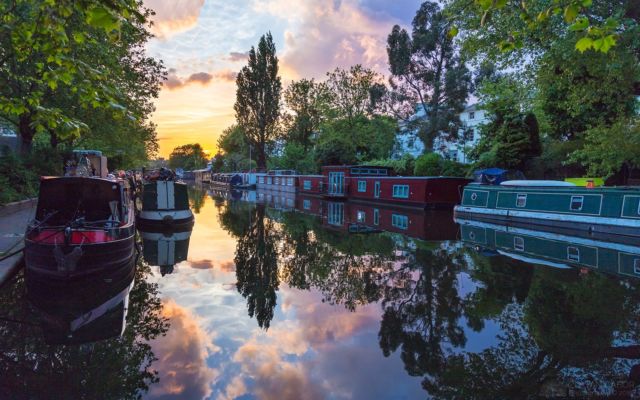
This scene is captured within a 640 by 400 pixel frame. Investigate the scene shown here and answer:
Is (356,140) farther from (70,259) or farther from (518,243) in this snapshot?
(70,259)

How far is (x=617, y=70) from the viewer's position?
1495cm

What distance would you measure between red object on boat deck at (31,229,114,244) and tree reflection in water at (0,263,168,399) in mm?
1753

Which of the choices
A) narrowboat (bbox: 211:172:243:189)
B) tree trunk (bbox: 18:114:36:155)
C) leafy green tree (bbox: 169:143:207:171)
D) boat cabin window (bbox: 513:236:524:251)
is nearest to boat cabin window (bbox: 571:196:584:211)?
boat cabin window (bbox: 513:236:524:251)

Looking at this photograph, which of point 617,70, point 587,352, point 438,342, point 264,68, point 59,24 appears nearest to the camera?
point 59,24

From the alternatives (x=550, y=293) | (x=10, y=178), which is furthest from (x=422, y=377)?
(x=10, y=178)

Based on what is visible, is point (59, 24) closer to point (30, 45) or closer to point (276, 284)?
point (30, 45)

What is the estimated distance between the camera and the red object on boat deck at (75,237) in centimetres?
923

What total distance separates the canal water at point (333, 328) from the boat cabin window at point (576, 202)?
5532 millimetres

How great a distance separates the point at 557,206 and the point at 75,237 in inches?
793

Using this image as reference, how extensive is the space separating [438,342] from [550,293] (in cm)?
422

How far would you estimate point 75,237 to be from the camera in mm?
9523

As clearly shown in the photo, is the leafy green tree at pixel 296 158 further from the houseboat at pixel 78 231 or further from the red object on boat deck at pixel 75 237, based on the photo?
the red object on boat deck at pixel 75 237

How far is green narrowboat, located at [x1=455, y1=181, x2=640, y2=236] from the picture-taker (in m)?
16.5

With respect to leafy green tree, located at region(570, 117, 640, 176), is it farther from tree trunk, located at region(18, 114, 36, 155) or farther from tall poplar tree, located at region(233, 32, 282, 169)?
tall poplar tree, located at region(233, 32, 282, 169)
